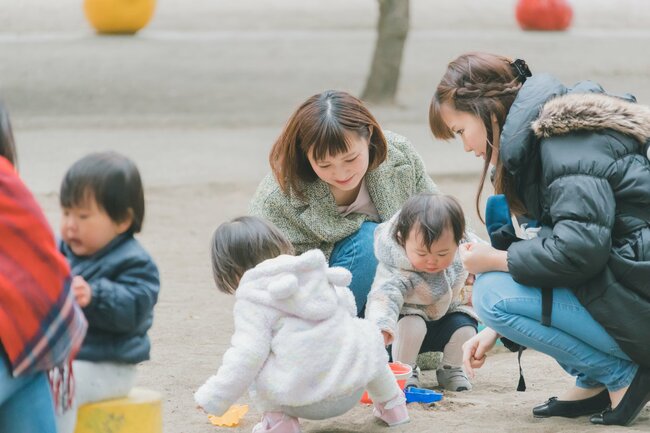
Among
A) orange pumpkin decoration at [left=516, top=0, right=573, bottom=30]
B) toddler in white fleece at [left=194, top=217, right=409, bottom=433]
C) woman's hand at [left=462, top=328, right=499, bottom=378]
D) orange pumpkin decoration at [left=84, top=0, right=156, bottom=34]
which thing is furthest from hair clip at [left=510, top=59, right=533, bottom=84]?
orange pumpkin decoration at [left=516, top=0, right=573, bottom=30]

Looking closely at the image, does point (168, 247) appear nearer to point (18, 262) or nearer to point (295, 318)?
point (295, 318)

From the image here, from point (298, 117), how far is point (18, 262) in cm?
162

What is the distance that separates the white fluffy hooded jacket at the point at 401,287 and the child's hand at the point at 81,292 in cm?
118

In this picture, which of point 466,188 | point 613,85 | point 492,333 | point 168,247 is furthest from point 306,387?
point 613,85

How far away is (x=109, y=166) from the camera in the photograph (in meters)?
2.80

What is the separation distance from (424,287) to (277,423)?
2.65 ft

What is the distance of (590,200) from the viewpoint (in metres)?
3.17

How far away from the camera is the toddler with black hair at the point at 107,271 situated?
2779 mm

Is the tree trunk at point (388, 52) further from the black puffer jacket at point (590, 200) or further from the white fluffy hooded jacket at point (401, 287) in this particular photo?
the black puffer jacket at point (590, 200)

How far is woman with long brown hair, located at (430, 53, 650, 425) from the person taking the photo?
3.22 m

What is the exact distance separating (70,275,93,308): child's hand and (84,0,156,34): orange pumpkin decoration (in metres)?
14.2

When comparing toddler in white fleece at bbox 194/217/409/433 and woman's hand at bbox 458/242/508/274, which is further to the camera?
woman's hand at bbox 458/242/508/274

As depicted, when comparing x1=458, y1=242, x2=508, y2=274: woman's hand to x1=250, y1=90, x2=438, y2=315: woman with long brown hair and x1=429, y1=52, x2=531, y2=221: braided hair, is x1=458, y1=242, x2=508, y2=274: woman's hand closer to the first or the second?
x1=429, y1=52, x2=531, y2=221: braided hair

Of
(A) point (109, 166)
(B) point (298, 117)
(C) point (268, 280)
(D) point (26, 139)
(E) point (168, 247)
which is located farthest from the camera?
(D) point (26, 139)
